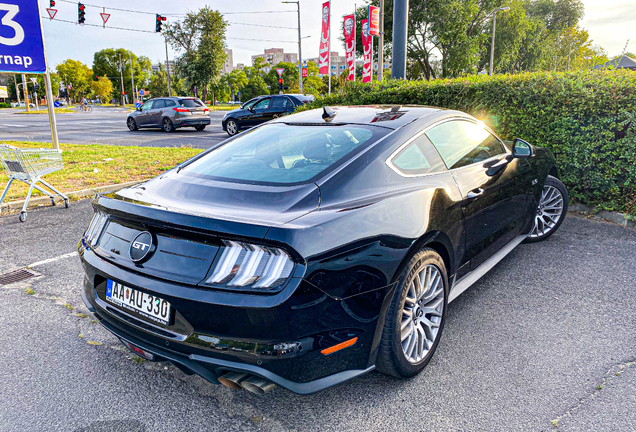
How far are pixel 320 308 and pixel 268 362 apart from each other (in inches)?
12.4

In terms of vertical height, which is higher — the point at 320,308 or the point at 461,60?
the point at 461,60

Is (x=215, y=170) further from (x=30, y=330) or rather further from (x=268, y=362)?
(x=30, y=330)

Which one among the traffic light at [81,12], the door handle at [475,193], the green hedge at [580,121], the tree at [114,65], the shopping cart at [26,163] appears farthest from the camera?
the tree at [114,65]

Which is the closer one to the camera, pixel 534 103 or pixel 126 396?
pixel 126 396

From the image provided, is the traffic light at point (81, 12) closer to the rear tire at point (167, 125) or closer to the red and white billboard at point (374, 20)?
the rear tire at point (167, 125)

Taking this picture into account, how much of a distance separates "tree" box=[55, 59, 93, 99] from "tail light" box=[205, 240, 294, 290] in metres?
99.8

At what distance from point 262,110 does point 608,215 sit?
13.8 meters

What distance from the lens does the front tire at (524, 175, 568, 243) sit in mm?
4848

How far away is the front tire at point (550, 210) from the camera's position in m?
4.85

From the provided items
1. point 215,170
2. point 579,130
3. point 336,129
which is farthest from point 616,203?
point 215,170

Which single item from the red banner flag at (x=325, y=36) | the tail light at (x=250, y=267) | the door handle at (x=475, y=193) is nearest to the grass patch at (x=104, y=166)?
the door handle at (x=475, y=193)

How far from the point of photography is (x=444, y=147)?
3.16m

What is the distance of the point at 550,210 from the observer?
495 cm

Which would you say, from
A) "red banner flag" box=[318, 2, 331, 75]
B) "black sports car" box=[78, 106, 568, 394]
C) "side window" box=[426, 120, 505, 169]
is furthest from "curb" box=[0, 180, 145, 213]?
"red banner flag" box=[318, 2, 331, 75]
